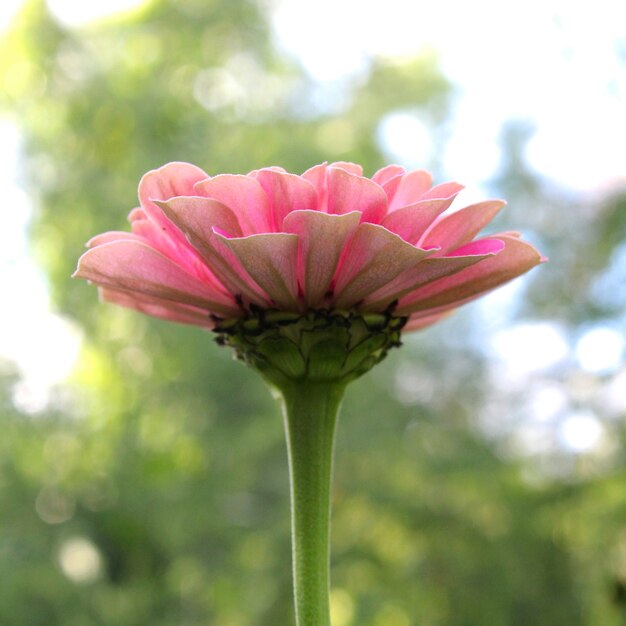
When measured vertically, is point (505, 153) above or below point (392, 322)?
above

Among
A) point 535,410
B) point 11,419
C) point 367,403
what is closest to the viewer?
point 11,419

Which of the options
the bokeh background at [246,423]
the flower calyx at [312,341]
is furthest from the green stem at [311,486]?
the bokeh background at [246,423]

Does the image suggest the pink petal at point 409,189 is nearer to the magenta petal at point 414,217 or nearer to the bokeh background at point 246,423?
the magenta petal at point 414,217

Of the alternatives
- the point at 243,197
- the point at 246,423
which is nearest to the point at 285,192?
the point at 243,197

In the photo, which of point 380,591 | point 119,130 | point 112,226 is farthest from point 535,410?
point 119,130

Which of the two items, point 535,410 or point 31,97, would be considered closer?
point 535,410

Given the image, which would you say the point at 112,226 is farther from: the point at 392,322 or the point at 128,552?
the point at 392,322

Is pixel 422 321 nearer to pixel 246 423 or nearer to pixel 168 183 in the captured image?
pixel 168 183
